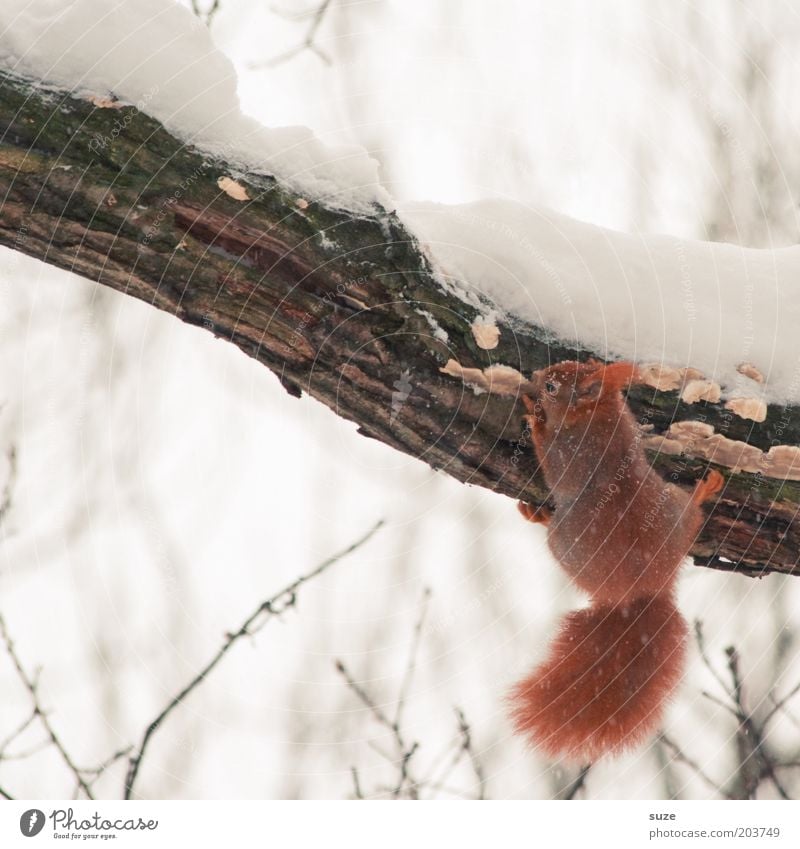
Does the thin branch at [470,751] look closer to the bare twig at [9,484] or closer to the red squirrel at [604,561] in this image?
the red squirrel at [604,561]

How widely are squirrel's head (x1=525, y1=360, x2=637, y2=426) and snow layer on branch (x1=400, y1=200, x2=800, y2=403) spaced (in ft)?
0.13

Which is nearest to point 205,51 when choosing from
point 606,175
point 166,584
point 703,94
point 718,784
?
point 606,175

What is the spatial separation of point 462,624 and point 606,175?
1.87m

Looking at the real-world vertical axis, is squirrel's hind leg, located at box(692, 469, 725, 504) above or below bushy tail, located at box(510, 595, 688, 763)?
above

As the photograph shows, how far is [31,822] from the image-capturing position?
71.7 inches

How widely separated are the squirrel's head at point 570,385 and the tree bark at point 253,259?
0.37ft

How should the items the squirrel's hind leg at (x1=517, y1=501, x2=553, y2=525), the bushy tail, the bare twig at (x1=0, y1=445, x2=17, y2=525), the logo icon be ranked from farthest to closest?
the bare twig at (x1=0, y1=445, x2=17, y2=525) → the bushy tail → the squirrel's hind leg at (x1=517, y1=501, x2=553, y2=525) → the logo icon

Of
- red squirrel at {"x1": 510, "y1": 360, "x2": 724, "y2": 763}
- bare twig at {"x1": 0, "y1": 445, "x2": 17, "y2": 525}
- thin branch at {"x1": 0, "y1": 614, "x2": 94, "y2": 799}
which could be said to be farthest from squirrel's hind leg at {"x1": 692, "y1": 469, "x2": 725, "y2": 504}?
bare twig at {"x1": 0, "y1": 445, "x2": 17, "y2": 525}

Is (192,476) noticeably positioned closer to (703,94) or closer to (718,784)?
(718,784)

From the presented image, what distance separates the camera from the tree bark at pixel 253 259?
1661 mm

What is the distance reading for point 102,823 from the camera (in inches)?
72.0

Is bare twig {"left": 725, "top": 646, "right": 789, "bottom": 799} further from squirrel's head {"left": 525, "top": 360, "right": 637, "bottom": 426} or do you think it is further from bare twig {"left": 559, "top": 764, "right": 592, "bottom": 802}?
squirrel's head {"left": 525, "top": 360, "right": 637, "bottom": 426}

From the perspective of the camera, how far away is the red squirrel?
1.90m

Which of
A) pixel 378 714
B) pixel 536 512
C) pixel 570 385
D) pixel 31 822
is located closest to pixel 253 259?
pixel 570 385
